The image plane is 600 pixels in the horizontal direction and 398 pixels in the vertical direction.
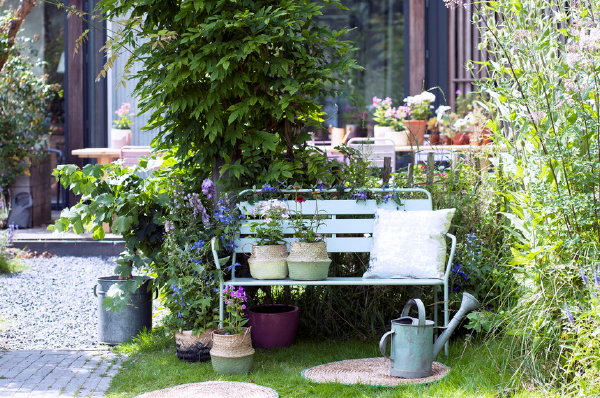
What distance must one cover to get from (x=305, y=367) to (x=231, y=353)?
0.37 metres

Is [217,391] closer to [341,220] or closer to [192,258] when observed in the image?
[192,258]

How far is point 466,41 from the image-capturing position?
926 centimetres

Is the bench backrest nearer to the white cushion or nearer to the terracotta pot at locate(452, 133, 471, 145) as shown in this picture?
the white cushion

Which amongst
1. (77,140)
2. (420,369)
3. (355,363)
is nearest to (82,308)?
(355,363)

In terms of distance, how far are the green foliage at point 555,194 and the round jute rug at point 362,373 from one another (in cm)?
42

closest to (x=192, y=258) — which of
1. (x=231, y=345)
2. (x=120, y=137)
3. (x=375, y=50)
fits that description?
(x=231, y=345)

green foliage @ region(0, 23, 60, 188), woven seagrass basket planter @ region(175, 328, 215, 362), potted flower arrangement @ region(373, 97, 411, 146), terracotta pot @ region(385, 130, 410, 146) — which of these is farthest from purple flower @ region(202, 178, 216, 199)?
green foliage @ region(0, 23, 60, 188)

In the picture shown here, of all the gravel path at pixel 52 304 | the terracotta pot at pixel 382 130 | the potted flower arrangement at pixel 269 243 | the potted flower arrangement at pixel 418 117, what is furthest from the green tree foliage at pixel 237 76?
the terracotta pot at pixel 382 130

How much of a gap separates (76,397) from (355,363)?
1281 mm

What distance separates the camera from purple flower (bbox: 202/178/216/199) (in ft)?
14.5

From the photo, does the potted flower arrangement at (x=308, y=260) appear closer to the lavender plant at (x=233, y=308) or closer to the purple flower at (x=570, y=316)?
the lavender plant at (x=233, y=308)

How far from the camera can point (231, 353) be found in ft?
12.9

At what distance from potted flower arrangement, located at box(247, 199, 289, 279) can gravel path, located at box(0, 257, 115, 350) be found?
1224mm

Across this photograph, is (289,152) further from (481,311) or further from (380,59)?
(380,59)
